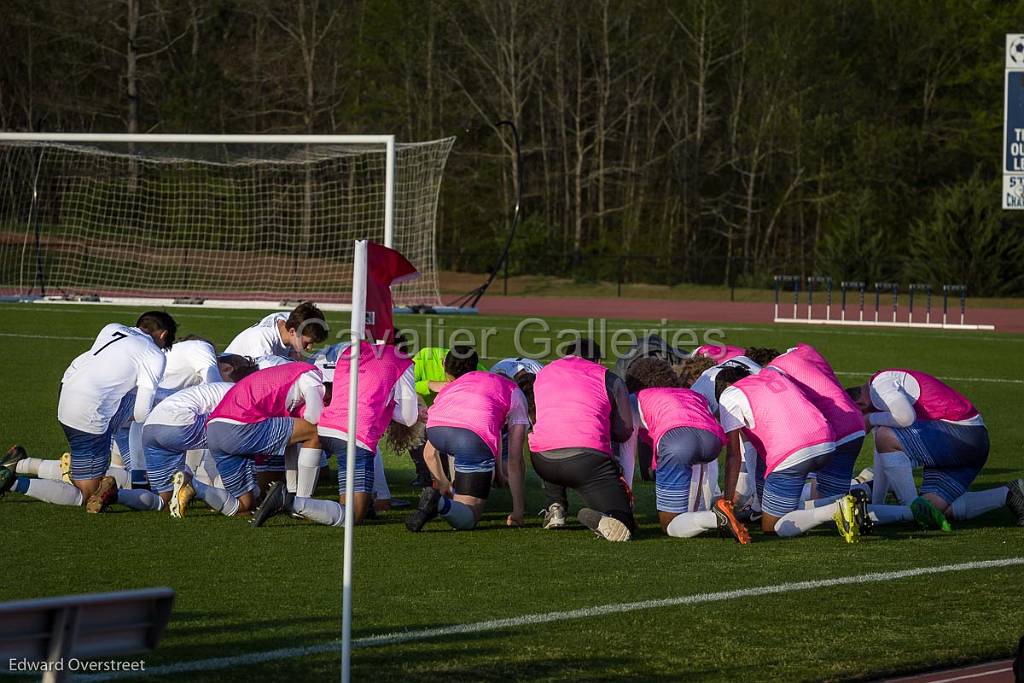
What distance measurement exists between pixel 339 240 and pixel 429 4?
58.3ft

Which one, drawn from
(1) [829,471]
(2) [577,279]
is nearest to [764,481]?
(1) [829,471]

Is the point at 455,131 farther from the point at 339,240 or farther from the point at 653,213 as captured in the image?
the point at 339,240

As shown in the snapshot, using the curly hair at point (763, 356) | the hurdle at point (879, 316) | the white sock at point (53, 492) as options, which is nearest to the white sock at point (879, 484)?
the curly hair at point (763, 356)

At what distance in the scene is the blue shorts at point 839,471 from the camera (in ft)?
30.6

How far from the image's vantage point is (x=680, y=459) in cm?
905

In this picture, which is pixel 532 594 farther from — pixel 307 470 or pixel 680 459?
pixel 307 470

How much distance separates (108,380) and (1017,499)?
20.8 ft

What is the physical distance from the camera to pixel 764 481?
368 inches

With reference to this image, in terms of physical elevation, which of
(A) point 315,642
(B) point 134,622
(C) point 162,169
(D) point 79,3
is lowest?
(A) point 315,642

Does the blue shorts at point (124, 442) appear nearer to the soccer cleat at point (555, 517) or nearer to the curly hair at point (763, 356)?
the soccer cleat at point (555, 517)

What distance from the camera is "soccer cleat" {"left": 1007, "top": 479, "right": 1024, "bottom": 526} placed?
964 centimetres

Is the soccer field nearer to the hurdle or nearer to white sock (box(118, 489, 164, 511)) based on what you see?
white sock (box(118, 489, 164, 511))

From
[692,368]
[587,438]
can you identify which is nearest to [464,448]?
[587,438]

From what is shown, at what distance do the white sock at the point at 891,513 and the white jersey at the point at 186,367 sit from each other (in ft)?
15.9
